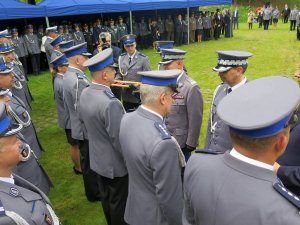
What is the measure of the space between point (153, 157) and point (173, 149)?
17 cm

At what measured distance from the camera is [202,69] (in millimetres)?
12297

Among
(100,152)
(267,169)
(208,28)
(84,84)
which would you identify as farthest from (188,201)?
(208,28)

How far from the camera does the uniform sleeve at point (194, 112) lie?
12.9 feet

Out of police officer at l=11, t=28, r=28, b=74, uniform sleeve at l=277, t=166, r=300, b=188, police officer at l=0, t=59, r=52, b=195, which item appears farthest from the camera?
police officer at l=11, t=28, r=28, b=74

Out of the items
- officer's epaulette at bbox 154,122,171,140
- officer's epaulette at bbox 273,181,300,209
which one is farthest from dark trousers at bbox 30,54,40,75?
officer's epaulette at bbox 273,181,300,209

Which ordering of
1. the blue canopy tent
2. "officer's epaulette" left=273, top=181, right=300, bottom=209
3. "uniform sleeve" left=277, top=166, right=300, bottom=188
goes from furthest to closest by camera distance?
1. the blue canopy tent
2. "uniform sleeve" left=277, top=166, right=300, bottom=188
3. "officer's epaulette" left=273, top=181, right=300, bottom=209

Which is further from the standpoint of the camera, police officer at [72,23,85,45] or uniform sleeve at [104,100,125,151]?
police officer at [72,23,85,45]

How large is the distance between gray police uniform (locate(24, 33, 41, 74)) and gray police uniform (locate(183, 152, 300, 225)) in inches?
500

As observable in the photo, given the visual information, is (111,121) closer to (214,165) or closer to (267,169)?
(214,165)

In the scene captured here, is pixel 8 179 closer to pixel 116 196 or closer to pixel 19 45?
pixel 116 196

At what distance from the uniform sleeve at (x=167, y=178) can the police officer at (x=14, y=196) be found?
0.79 m

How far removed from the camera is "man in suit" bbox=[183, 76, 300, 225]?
1.43 metres

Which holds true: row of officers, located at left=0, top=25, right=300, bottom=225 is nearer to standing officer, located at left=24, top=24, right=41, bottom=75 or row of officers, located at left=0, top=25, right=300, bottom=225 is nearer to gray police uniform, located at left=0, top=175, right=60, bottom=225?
gray police uniform, located at left=0, top=175, right=60, bottom=225

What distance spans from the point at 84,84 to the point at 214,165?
322 cm
